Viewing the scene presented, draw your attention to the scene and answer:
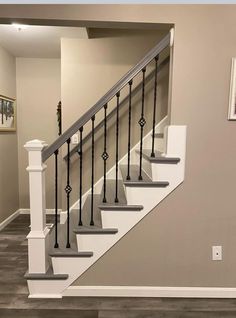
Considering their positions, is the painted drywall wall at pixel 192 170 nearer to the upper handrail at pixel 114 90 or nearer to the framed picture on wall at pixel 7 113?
the upper handrail at pixel 114 90

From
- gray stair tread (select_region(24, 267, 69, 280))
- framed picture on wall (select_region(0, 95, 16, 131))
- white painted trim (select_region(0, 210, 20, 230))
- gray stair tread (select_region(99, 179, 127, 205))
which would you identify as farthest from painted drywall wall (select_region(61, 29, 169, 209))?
white painted trim (select_region(0, 210, 20, 230))

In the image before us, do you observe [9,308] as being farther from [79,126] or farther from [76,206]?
[79,126]

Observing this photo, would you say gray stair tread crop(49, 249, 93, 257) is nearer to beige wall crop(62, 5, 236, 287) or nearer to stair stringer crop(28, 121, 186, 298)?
stair stringer crop(28, 121, 186, 298)

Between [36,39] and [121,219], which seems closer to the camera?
[121,219]

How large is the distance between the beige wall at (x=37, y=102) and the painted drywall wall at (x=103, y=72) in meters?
1.31

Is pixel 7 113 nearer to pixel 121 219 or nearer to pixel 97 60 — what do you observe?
pixel 97 60

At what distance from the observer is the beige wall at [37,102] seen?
407 cm

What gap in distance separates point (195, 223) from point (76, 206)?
1.41 m

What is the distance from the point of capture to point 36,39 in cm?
325

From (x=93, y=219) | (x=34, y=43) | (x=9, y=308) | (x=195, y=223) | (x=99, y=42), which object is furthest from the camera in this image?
(x=34, y=43)

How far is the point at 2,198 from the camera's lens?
145 inches

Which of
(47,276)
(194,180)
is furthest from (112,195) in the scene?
(47,276)

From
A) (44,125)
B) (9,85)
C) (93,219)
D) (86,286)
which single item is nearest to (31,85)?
(9,85)

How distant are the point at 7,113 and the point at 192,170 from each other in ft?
9.76
